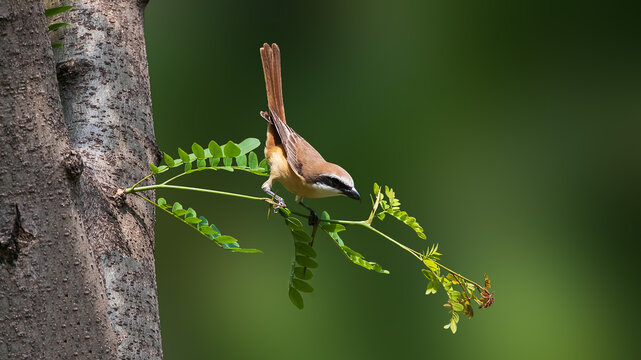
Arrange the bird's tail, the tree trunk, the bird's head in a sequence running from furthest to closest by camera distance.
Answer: the bird's tail → the bird's head → the tree trunk

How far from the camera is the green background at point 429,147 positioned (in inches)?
107

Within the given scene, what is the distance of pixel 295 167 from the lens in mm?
1318

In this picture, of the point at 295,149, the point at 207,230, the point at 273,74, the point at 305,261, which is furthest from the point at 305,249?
the point at 273,74

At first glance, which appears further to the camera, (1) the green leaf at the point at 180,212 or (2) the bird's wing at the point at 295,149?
(2) the bird's wing at the point at 295,149

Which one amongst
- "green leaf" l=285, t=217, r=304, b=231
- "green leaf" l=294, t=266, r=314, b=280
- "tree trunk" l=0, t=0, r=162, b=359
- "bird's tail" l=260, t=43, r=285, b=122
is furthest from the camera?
"bird's tail" l=260, t=43, r=285, b=122

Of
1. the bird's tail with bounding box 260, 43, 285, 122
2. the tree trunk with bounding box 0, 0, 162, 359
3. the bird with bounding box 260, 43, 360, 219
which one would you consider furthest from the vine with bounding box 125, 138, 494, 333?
the bird's tail with bounding box 260, 43, 285, 122

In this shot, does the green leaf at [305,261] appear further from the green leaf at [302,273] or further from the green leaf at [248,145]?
the green leaf at [248,145]

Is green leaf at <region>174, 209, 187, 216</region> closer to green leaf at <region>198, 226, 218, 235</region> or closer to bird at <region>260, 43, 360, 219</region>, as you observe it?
green leaf at <region>198, 226, 218, 235</region>

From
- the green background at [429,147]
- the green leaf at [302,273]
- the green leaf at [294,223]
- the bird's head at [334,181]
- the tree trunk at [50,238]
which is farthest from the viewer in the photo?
the green background at [429,147]

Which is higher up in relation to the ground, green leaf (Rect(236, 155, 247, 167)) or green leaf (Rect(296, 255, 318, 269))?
green leaf (Rect(236, 155, 247, 167))

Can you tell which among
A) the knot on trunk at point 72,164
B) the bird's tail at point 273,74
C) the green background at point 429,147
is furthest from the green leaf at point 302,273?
the green background at point 429,147

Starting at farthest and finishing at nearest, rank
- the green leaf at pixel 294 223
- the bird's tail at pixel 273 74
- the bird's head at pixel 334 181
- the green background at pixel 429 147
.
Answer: the green background at pixel 429 147
the bird's tail at pixel 273 74
the bird's head at pixel 334 181
the green leaf at pixel 294 223

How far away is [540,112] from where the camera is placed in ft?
9.95

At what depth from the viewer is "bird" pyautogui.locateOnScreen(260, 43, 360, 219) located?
1.29 m
